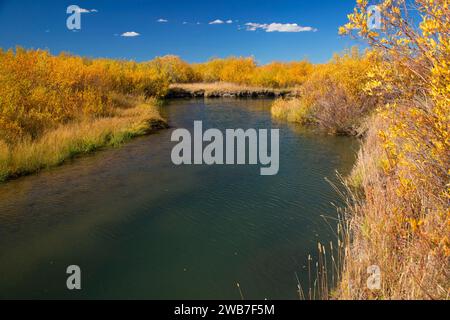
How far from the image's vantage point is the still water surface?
6.35 meters

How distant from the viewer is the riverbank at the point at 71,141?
41.2 ft

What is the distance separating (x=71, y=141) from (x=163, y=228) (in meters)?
9.09

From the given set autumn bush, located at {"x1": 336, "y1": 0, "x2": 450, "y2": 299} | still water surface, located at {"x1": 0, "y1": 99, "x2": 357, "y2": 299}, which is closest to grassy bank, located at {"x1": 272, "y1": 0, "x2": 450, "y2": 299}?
autumn bush, located at {"x1": 336, "y1": 0, "x2": 450, "y2": 299}

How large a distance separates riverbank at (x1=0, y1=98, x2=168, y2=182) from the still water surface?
780 millimetres

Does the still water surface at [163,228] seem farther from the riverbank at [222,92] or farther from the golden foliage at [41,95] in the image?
the riverbank at [222,92]

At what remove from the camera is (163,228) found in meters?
8.48

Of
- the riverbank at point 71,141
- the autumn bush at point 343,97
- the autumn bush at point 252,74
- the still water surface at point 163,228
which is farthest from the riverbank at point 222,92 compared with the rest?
the still water surface at point 163,228

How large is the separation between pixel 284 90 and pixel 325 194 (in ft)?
157

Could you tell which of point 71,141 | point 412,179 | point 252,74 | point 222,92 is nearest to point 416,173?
point 412,179

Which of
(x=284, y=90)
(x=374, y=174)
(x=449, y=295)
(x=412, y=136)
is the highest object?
(x=284, y=90)

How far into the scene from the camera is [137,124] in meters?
20.3

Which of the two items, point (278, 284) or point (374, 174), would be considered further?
point (374, 174)
